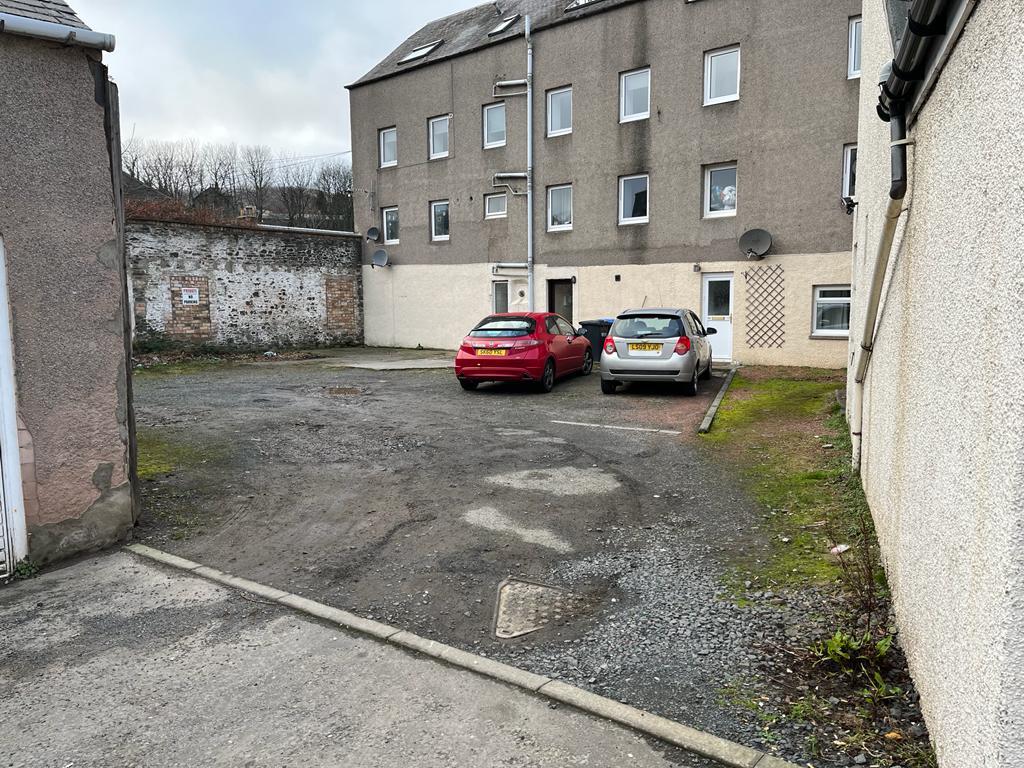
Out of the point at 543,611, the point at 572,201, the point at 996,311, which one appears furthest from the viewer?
the point at 572,201

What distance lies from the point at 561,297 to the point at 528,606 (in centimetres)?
1861

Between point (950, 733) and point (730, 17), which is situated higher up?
point (730, 17)

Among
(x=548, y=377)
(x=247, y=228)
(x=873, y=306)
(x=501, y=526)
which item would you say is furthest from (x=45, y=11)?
(x=247, y=228)

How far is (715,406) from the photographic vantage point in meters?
11.9

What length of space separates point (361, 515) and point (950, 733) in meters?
4.90

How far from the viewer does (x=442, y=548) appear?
5652 mm

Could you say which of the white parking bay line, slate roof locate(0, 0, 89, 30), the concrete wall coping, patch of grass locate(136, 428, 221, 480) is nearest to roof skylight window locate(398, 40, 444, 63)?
the concrete wall coping

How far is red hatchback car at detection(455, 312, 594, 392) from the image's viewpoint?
13.7 meters

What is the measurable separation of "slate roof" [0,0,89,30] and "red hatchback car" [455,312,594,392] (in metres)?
9.12

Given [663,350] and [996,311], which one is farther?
[663,350]

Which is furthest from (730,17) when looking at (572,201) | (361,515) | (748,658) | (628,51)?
(748,658)

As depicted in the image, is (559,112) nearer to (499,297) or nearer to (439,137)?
(439,137)

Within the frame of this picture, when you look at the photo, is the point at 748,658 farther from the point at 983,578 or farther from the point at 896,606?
the point at 983,578

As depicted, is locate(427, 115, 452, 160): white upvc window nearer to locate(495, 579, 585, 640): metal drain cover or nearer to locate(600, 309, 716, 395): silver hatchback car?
locate(600, 309, 716, 395): silver hatchback car
